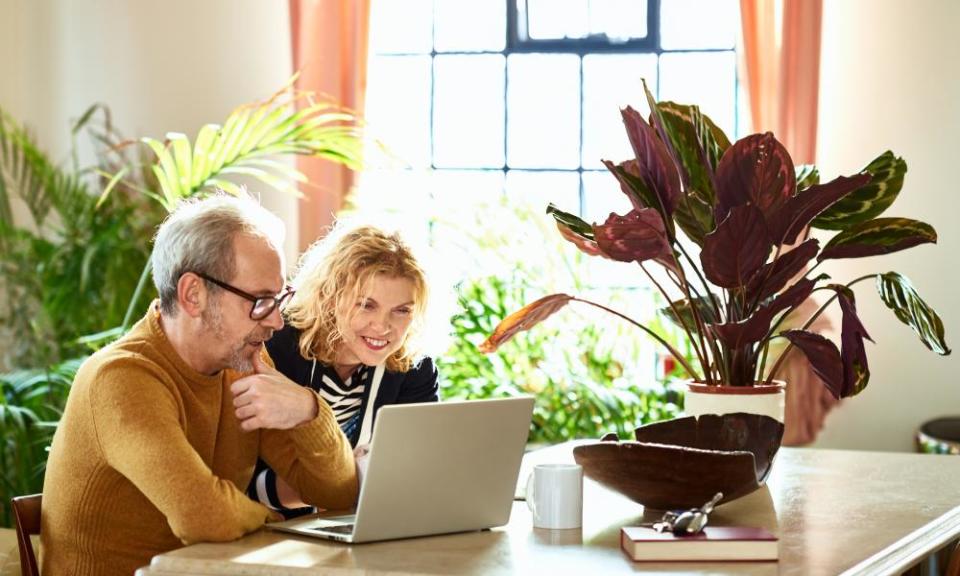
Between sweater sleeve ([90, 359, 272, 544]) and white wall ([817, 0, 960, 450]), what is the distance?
353 centimetres

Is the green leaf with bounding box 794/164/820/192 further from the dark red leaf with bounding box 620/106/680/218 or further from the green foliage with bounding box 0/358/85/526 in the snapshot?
the green foliage with bounding box 0/358/85/526

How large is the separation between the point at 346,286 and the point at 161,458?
92cm

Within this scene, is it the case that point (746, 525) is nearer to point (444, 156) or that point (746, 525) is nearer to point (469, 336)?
point (469, 336)

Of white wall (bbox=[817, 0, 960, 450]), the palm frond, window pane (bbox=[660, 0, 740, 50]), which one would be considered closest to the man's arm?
the palm frond

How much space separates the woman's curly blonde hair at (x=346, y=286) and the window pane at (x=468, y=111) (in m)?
2.99

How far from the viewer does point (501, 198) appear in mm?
5418

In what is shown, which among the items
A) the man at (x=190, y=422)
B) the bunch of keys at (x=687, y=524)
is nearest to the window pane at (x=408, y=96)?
the man at (x=190, y=422)

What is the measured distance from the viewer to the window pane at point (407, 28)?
6039 mm

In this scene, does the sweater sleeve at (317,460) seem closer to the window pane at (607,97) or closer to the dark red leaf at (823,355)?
the dark red leaf at (823,355)

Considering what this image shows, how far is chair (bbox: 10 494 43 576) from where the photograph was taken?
7.75ft

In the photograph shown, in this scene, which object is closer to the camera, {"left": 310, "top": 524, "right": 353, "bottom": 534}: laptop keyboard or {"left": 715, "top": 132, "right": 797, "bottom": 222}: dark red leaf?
{"left": 310, "top": 524, "right": 353, "bottom": 534}: laptop keyboard

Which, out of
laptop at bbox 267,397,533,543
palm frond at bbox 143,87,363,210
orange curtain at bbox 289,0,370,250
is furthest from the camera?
orange curtain at bbox 289,0,370,250

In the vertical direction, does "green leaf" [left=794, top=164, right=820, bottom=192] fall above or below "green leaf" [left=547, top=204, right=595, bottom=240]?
above

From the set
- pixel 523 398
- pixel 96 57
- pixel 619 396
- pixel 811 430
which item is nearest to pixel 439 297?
pixel 523 398
